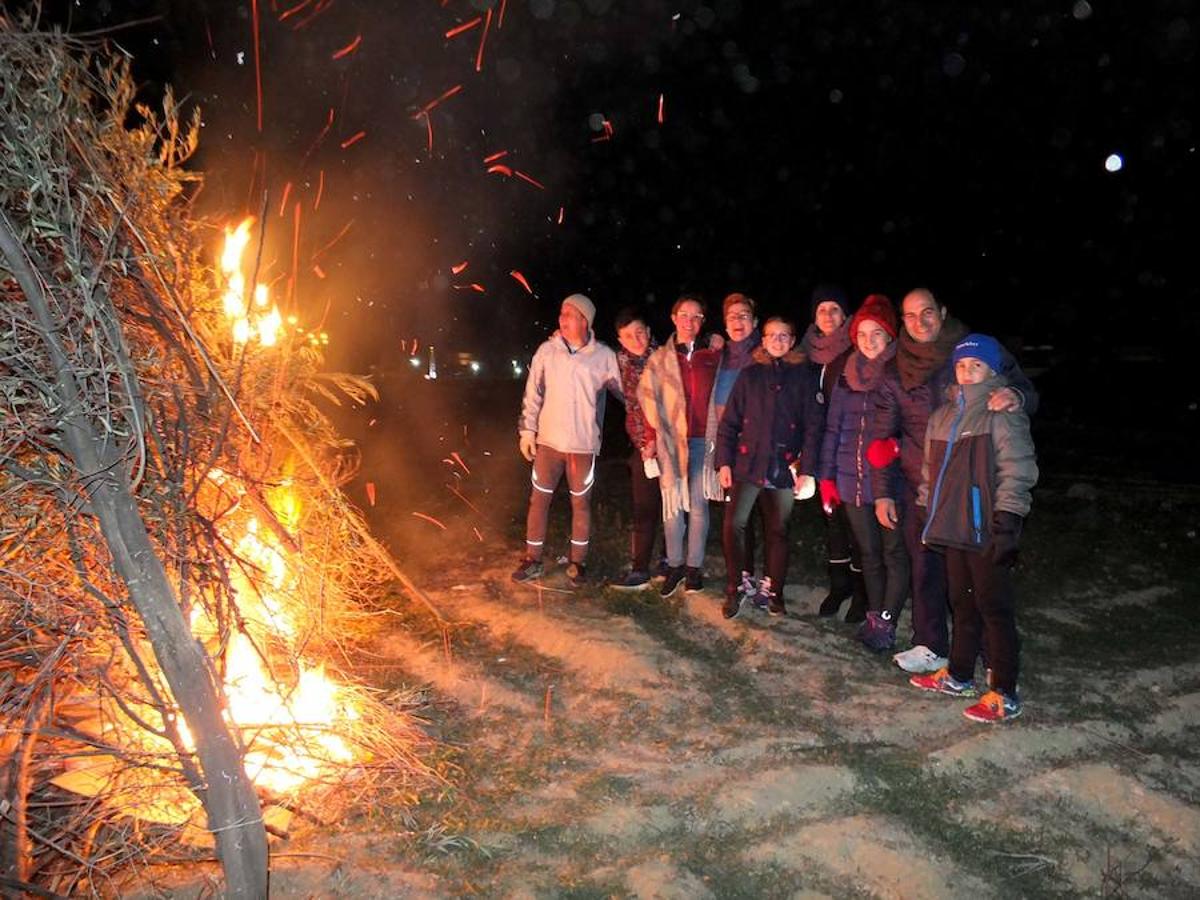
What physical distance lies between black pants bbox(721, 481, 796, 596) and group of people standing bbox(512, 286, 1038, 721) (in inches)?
0.5

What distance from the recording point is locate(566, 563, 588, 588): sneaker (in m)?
6.45

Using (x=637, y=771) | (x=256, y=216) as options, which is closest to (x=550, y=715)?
(x=637, y=771)

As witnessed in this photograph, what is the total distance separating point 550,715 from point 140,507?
258 cm

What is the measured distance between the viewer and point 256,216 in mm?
3484

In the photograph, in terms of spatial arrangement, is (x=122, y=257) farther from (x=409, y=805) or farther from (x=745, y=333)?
(x=745, y=333)

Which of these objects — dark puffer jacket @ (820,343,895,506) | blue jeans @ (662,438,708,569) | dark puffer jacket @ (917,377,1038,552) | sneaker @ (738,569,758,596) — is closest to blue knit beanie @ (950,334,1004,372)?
dark puffer jacket @ (917,377,1038,552)

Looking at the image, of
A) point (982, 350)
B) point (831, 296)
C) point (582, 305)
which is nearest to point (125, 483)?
point (982, 350)

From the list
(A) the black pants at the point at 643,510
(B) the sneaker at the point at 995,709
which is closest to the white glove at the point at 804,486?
(A) the black pants at the point at 643,510

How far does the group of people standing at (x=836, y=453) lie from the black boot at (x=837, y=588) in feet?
0.04

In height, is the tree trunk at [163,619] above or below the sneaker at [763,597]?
above

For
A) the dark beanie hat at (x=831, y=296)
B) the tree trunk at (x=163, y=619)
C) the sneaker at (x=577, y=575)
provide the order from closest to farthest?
1. the tree trunk at (x=163, y=619)
2. the dark beanie hat at (x=831, y=296)
3. the sneaker at (x=577, y=575)

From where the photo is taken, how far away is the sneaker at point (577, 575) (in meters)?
6.45

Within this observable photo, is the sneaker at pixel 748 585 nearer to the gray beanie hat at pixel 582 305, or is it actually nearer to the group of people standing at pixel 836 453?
the group of people standing at pixel 836 453

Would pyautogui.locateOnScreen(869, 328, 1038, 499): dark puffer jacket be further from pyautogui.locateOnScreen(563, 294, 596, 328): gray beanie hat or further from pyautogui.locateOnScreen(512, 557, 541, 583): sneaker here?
pyautogui.locateOnScreen(512, 557, 541, 583): sneaker
